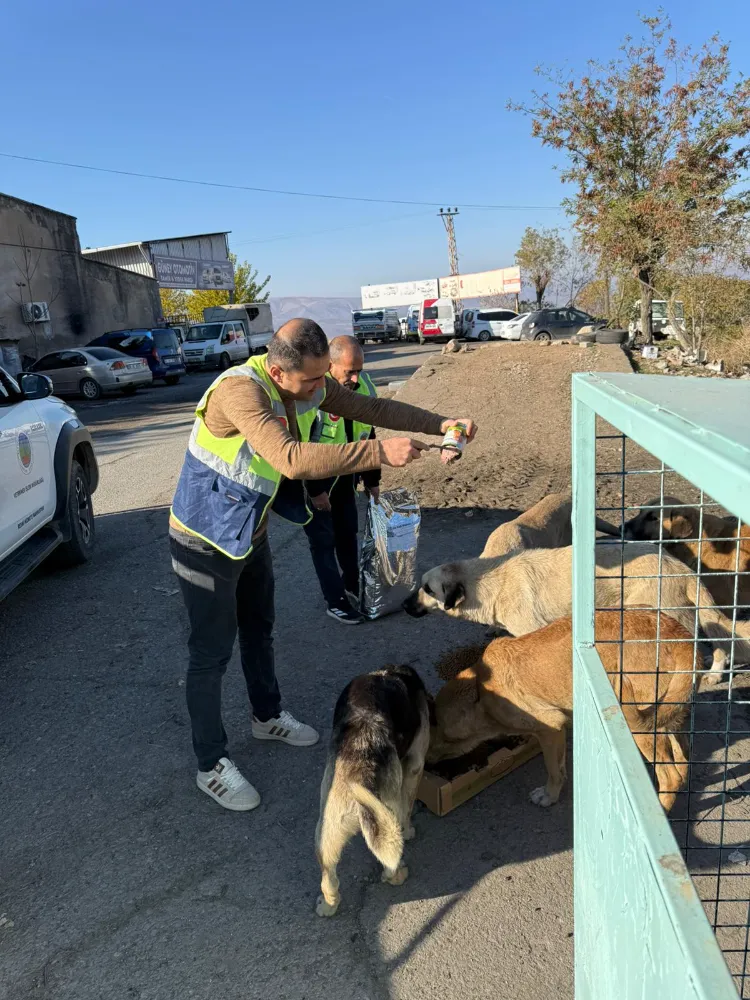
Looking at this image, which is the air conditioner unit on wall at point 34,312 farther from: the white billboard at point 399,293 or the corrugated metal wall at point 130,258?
the white billboard at point 399,293

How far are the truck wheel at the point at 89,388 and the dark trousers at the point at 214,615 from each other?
1968 cm

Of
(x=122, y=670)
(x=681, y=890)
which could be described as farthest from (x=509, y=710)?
(x=122, y=670)

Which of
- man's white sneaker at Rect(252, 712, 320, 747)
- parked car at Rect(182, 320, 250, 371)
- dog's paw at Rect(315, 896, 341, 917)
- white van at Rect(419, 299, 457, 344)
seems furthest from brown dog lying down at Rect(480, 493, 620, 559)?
white van at Rect(419, 299, 457, 344)

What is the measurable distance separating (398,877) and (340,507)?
2.79 m

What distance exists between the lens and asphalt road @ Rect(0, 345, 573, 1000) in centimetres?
252

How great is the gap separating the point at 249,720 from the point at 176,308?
2257 inches

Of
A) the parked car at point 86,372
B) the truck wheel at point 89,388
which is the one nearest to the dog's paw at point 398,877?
the parked car at point 86,372

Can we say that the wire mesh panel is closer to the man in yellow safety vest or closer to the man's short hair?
the man's short hair

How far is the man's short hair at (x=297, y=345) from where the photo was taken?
2762mm

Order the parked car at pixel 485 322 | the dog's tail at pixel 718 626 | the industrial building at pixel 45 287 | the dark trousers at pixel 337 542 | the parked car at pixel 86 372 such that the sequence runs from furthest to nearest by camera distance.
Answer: the parked car at pixel 485 322 → the industrial building at pixel 45 287 → the parked car at pixel 86 372 → the dark trousers at pixel 337 542 → the dog's tail at pixel 718 626

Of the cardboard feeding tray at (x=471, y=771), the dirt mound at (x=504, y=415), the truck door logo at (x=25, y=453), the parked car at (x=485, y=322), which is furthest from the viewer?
the parked car at (x=485, y=322)

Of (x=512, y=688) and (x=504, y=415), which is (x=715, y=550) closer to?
(x=512, y=688)

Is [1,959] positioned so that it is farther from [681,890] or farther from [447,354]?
[447,354]

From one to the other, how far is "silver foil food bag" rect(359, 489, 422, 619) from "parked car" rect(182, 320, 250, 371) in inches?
990
